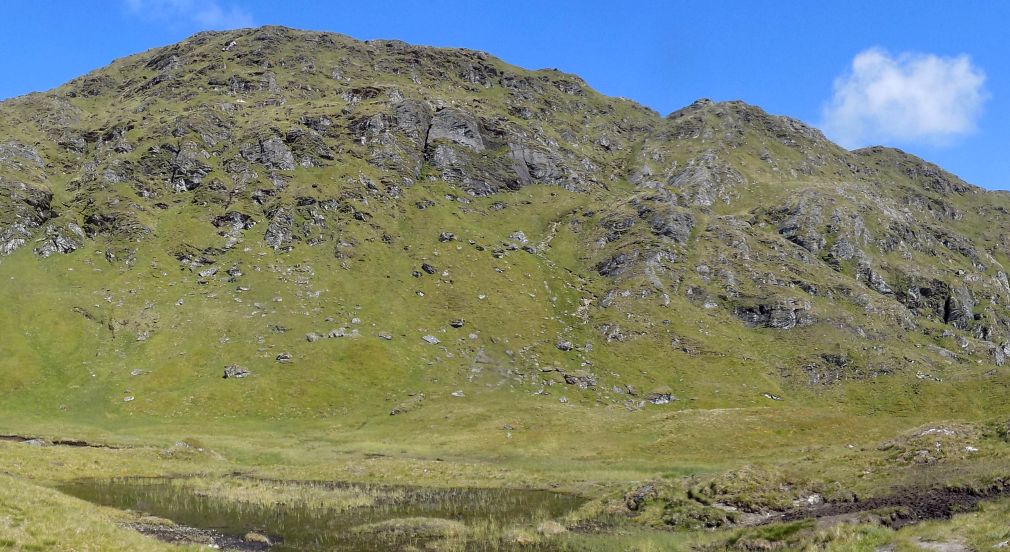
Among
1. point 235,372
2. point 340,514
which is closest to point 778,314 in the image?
point 235,372

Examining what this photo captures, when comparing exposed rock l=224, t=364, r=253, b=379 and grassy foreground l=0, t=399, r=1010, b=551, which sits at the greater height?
exposed rock l=224, t=364, r=253, b=379

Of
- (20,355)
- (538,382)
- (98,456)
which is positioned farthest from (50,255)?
(538,382)

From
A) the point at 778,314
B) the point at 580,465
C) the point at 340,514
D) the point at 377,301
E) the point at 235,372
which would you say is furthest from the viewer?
the point at 778,314

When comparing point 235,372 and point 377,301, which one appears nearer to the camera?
point 235,372

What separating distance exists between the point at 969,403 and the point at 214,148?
214 m

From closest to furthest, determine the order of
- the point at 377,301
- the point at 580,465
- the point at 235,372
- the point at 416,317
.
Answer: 1. the point at 580,465
2. the point at 235,372
3. the point at 416,317
4. the point at 377,301

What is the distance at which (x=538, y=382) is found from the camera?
423 ft

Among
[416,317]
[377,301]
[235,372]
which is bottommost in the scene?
[235,372]

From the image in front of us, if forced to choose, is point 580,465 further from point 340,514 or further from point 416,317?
point 416,317

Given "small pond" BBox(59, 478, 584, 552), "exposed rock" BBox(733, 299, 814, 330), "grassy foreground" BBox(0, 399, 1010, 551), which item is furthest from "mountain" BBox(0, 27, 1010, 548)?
"small pond" BBox(59, 478, 584, 552)

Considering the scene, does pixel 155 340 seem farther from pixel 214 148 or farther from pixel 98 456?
pixel 214 148

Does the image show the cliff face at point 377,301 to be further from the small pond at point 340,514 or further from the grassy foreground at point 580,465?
the small pond at point 340,514

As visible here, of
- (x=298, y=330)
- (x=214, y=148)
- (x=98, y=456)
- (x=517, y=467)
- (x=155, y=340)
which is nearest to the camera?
(x=98, y=456)

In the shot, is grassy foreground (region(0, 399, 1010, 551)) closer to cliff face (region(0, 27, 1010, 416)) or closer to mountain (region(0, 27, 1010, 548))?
mountain (region(0, 27, 1010, 548))
